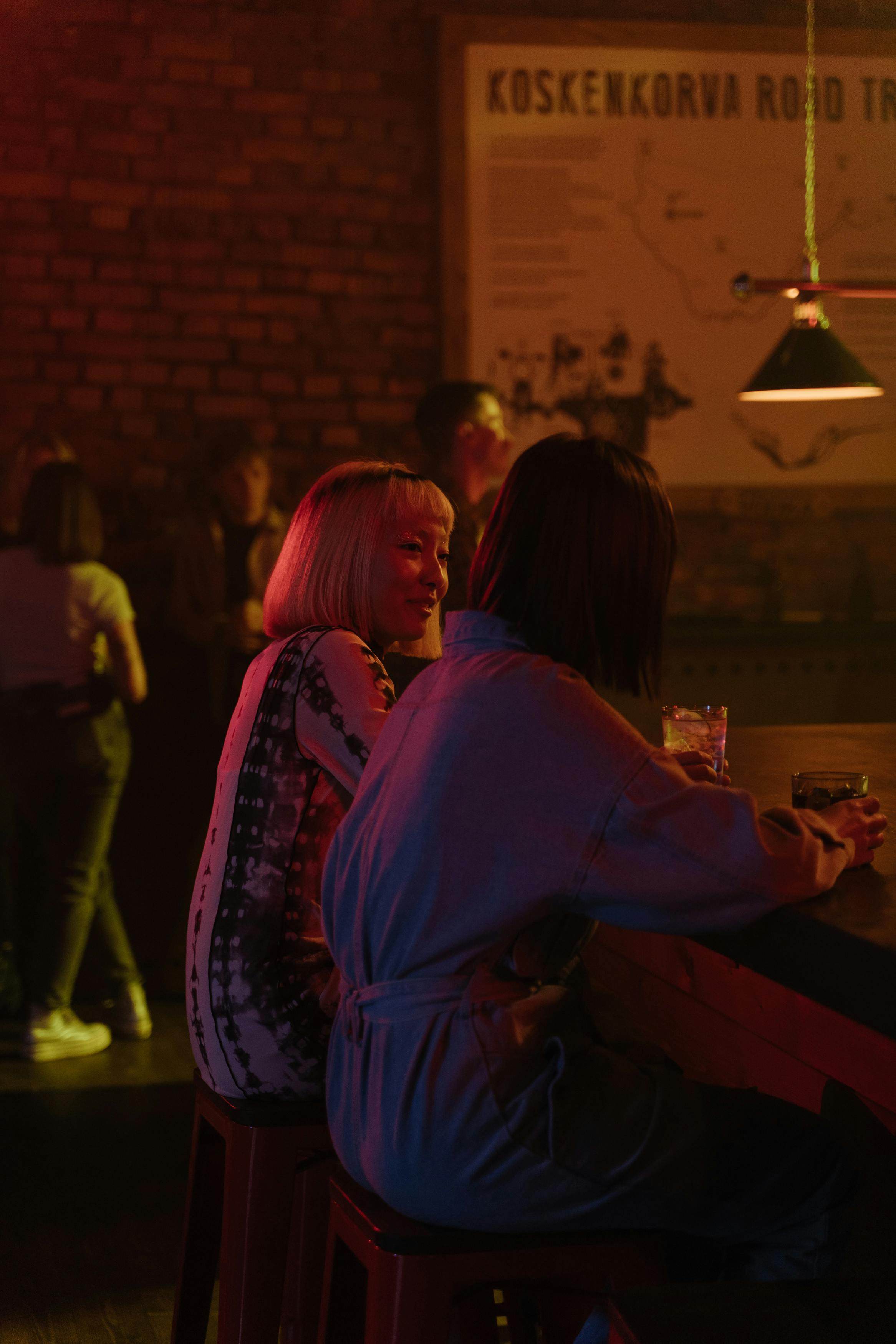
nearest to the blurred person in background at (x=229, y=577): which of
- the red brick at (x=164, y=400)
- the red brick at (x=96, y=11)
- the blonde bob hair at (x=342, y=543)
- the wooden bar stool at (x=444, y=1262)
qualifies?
the red brick at (x=164, y=400)

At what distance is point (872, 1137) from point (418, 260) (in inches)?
151

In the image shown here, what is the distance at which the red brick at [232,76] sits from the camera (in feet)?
14.9

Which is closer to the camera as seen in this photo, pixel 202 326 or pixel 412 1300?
pixel 412 1300

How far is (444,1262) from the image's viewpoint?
122 centimetres

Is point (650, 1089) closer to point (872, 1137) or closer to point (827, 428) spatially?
point (872, 1137)

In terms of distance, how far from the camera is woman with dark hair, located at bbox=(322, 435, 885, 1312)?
46.5 inches

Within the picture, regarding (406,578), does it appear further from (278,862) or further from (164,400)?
(164,400)

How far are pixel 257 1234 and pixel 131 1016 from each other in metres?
2.47

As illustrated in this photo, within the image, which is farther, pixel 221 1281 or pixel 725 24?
pixel 725 24

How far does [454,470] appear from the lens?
3639 mm

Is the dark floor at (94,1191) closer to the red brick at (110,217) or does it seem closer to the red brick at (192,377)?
the red brick at (192,377)

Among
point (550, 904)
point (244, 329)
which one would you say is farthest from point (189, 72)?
point (550, 904)

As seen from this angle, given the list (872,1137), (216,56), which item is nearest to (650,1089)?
(872,1137)

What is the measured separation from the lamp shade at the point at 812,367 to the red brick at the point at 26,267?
2429 millimetres
